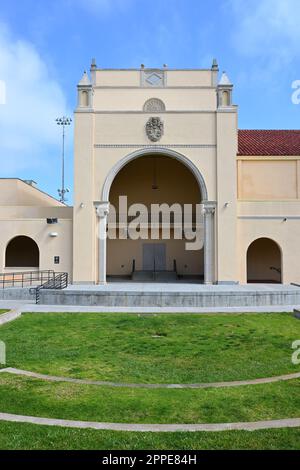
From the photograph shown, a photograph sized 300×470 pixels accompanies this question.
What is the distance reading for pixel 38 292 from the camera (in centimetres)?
1619

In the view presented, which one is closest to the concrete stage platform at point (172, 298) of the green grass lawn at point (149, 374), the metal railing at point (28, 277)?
the green grass lawn at point (149, 374)

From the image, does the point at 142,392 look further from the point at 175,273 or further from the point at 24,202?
the point at 24,202

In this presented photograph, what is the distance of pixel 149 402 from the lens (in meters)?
5.77

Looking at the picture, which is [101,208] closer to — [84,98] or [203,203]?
[203,203]

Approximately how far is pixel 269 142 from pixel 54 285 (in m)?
16.7

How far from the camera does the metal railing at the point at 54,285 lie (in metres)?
16.2

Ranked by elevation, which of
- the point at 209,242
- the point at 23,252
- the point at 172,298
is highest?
the point at 209,242

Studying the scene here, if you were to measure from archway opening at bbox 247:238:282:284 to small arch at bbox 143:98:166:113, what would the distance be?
31.9 ft

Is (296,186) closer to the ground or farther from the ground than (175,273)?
farther from the ground

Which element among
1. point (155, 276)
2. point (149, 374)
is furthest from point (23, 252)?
point (149, 374)

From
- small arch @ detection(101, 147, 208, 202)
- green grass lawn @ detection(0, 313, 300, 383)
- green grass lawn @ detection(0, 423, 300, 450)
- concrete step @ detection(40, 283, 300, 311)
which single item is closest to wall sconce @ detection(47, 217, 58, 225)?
small arch @ detection(101, 147, 208, 202)

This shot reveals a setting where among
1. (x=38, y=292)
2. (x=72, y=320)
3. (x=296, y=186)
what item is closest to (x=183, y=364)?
(x=72, y=320)

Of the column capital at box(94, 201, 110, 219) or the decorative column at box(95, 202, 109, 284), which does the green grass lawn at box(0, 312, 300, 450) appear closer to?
the decorative column at box(95, 202, 109, 284)

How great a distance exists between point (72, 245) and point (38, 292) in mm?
5308
